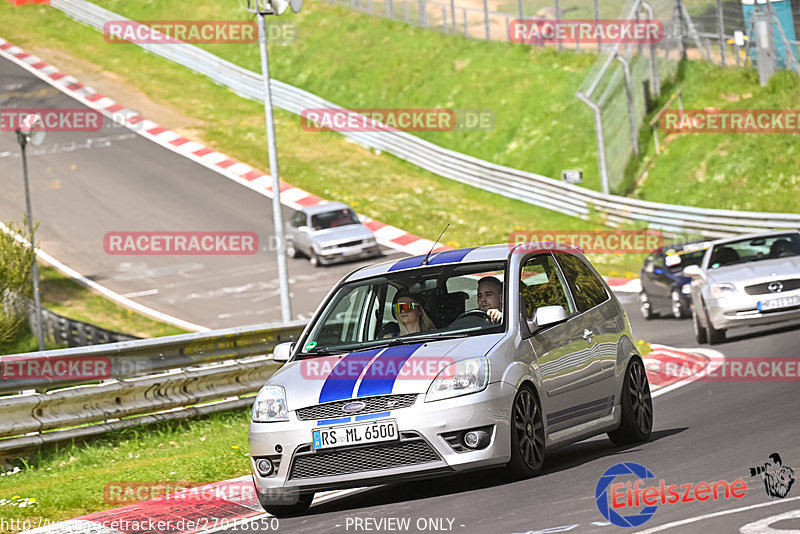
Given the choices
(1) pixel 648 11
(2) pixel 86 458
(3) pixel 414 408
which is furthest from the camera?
(1) pixel 648 11

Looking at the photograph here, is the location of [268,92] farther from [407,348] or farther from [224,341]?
[407,348]

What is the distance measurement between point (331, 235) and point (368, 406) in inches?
863

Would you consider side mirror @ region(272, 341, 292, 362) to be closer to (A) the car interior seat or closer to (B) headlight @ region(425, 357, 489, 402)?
(A) the car interior seat

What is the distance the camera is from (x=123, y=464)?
11078 millimetres

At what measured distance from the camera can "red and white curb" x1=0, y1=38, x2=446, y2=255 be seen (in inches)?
1258

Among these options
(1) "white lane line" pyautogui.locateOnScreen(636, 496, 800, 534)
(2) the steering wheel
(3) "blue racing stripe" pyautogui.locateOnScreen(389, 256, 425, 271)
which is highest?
(3) "blue racing stripe" pyautogui.locateOnScreen(389, 256, 425, 271)

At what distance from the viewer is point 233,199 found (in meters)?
34.3

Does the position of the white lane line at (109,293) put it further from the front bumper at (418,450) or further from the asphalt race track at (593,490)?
the front bumper at (418,450)

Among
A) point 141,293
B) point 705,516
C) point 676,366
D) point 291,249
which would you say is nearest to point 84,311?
point 141,293

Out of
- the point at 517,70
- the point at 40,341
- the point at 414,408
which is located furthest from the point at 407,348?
the point at 517,70

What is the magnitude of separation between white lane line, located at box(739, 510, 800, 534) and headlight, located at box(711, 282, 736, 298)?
11166mm

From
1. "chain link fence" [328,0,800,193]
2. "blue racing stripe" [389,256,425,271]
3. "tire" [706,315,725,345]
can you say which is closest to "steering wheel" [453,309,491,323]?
"blue racing stripe" [389,256,425,271]

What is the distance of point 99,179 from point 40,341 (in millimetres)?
13642

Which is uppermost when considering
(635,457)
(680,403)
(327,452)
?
(327,452)
